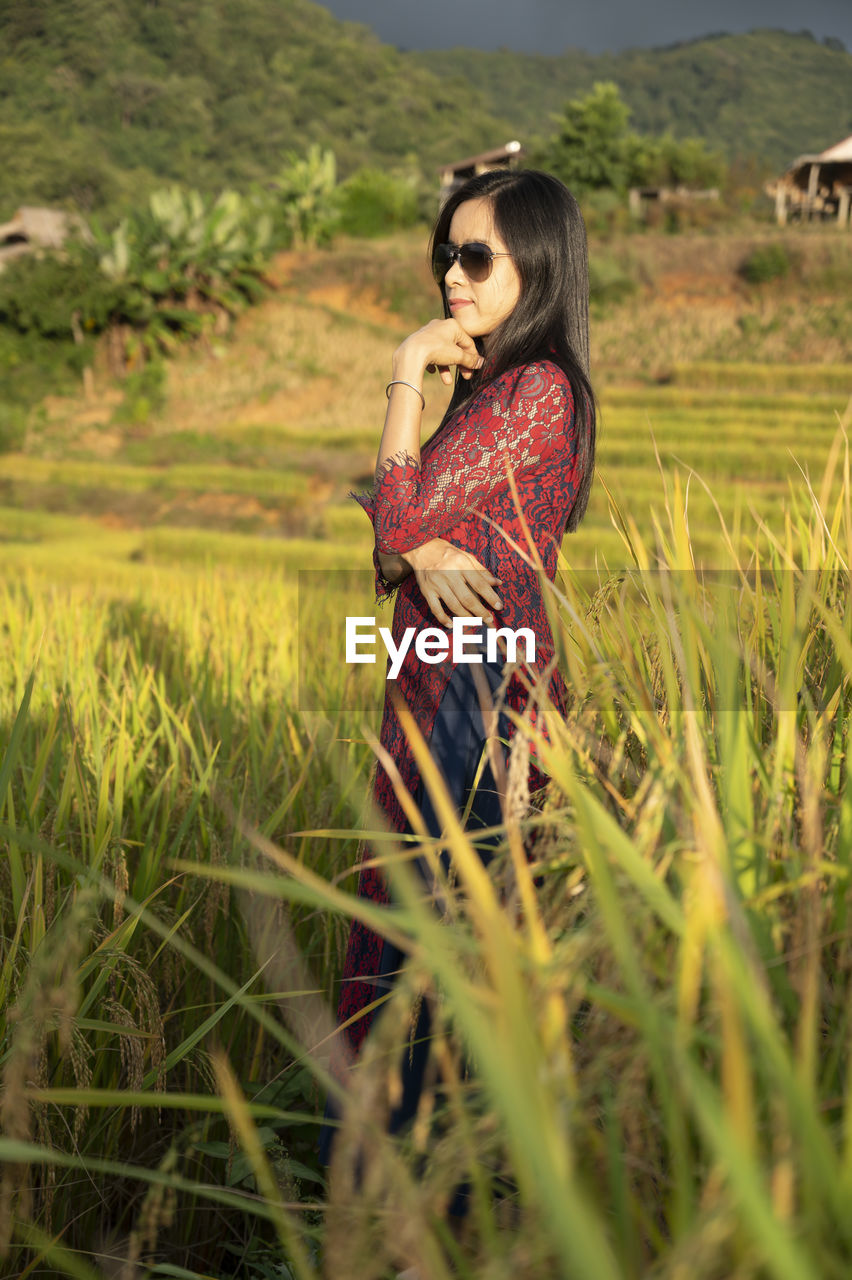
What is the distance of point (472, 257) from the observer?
4.09 feet

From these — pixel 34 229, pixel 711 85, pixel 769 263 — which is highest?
pixel 711 85

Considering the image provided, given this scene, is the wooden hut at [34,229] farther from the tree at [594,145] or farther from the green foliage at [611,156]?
the green foliage at [611,156]

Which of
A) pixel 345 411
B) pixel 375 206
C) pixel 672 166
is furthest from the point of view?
pixel 672 166

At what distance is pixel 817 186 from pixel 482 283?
30.4m

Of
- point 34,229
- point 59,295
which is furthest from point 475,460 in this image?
point 34,229

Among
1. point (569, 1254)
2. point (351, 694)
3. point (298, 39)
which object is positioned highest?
point (298, 39)

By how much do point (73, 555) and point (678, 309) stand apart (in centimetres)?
1600

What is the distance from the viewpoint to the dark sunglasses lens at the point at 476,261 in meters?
1.23

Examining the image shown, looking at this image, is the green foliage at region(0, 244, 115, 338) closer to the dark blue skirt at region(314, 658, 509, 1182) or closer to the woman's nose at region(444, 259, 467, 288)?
the woman's nose at region(444, 259, 467, 288)

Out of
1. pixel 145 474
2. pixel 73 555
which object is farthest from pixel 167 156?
pixel 73 555

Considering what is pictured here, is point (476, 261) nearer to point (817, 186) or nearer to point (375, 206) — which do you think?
point (375, 206)

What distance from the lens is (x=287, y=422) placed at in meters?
17.8

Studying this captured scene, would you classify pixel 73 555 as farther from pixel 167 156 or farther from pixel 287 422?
pixel 167 156

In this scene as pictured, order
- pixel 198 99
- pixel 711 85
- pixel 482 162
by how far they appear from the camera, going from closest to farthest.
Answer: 1. pixel 482 162
2. pixel 198 99
3. pixel 711 85
